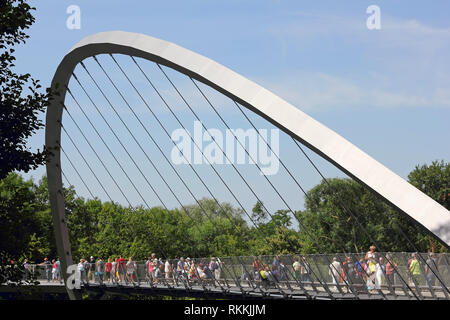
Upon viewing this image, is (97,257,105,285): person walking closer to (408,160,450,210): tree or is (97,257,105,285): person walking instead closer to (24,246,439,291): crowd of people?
(24,246,439,291): crowd of people

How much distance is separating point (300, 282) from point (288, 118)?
750cm

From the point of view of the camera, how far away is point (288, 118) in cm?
1495

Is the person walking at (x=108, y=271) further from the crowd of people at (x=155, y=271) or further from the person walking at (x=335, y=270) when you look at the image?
the person walking at (x=335, y=270)

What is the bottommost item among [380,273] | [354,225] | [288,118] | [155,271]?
[380,273]

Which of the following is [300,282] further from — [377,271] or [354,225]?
[354,225]

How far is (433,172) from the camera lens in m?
60.3

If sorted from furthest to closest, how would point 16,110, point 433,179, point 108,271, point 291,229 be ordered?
point 291,229, point 433,179, point 108,271, point 16,110

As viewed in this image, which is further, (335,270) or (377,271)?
(335,270)

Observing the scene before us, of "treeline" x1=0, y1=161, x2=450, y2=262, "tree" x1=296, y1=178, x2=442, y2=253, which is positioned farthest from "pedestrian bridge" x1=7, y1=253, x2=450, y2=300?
"tree" x1=296, y1=178, x2=442, y2=253

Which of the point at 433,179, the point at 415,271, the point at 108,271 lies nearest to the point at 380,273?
the point at 415,271

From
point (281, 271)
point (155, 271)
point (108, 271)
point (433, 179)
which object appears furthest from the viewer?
point (433, 179)
